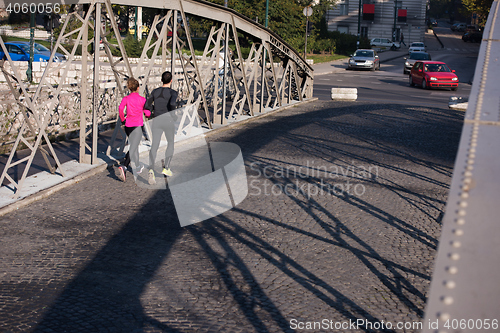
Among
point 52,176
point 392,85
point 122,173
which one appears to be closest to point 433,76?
point 392,85

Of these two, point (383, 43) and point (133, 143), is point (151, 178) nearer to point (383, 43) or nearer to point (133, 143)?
point (133, 143)

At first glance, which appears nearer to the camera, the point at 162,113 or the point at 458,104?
the point at 162,113

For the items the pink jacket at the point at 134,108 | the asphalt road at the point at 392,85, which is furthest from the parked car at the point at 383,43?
the pink jacket at the point at 134,108

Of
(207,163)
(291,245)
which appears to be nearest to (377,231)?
(291,245)

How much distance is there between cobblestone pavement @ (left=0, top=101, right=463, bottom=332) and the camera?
4500mm

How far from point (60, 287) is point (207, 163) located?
19.3 feet

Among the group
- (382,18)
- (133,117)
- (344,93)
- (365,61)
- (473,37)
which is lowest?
(365,61)

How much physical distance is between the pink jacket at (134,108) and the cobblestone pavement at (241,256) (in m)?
1.00

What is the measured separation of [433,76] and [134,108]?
25339mm

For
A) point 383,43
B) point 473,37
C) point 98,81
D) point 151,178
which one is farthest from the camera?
point 473,37

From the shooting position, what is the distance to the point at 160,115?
927cm

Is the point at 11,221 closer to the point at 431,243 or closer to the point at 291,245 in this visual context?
the point at 291,245

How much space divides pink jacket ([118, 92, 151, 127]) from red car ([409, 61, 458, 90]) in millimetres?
25075

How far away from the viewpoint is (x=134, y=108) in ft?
30.5
